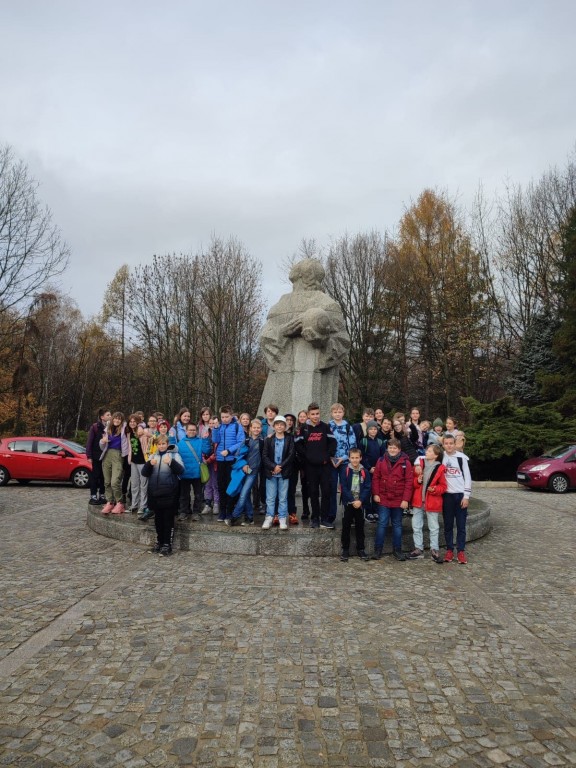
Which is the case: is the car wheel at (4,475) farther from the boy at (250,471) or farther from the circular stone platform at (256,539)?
the boy at (250,471)

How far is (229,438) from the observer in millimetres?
7637

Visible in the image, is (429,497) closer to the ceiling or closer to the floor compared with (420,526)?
closer to the ceiling

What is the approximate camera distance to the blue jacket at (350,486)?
6.85 meters

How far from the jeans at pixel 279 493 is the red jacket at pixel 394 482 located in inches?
48.1

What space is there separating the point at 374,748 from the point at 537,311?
2870 centimetres

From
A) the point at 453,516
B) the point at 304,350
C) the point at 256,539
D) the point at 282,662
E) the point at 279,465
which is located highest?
the point at 304,350

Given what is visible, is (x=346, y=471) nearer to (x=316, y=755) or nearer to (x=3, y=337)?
(x=316, y=755)

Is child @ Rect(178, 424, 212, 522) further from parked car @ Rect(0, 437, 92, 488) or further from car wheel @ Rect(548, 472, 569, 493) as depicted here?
car wheel @ Rect(548, 472, 569, 493)

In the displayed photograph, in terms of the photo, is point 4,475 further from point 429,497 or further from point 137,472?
point 429,497

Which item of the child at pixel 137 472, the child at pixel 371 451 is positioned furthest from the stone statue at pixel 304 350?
the child at pixel 137 472

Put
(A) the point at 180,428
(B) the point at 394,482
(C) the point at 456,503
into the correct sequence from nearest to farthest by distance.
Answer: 1. (B) the point at 394,482
2. (C) the point at 456,503
3. (A) the point at 180,428

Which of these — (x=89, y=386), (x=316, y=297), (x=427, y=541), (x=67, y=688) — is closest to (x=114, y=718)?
(x=67, y=688)

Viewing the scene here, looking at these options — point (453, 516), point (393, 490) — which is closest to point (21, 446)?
point (393, 490)

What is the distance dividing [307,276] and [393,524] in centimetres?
493
